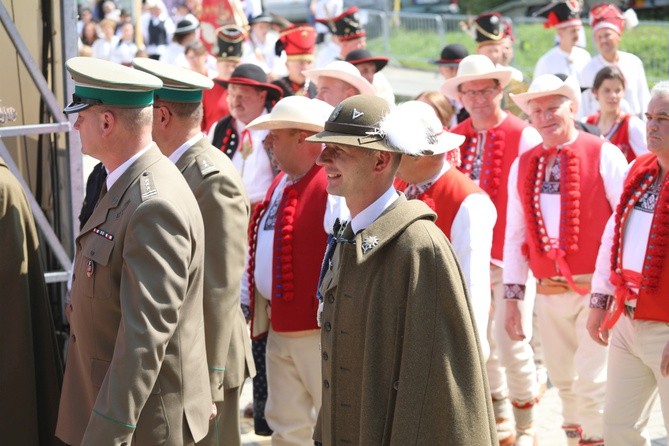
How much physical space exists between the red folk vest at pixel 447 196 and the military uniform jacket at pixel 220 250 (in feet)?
2.95

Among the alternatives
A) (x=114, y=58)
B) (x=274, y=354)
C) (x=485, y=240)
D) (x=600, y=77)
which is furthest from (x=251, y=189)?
(x=114, y=58)

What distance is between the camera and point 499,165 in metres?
6.84

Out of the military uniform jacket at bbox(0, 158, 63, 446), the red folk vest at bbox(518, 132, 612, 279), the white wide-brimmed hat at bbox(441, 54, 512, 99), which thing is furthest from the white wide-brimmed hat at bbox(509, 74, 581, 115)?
the military uniform jacket at bbox(0, 158, 63, 446)

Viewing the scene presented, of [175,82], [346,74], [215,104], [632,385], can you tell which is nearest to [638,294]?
[632,385]

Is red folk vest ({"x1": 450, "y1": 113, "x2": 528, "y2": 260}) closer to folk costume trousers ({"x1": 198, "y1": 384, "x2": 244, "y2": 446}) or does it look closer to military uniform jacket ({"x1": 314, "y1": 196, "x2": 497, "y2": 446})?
folk costume trousers ({"x1": 198, "y1": 384, "x2": 244, "y2": 446})

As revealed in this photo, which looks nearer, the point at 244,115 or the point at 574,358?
the point at 574,358

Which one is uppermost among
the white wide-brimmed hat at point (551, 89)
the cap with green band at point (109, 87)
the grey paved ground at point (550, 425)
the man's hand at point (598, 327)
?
the cap with green band at point (109, 87)

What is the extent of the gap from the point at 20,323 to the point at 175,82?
1.24 metres

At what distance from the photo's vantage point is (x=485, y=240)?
4738 mm

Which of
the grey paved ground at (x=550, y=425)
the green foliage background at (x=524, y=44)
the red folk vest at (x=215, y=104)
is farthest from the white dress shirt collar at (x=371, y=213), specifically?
the green foliage background at (x=524, y=44)

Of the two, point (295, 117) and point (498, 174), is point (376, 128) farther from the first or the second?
point (498, 174)

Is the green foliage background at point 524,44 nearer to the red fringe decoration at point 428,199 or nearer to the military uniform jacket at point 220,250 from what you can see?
the red fringe decoration at point 428,199

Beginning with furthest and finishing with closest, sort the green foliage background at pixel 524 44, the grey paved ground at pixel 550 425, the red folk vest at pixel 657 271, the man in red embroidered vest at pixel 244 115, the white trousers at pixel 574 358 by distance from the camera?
the green foliage background at pixel 524 44 < the man in red embroidered vest at pixel 244 115 < the grey paved ground at pixel 550 425 < the white trousers at pixel 574 358 < the red folk vest at pixel 657 271

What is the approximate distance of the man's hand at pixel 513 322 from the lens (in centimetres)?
603
